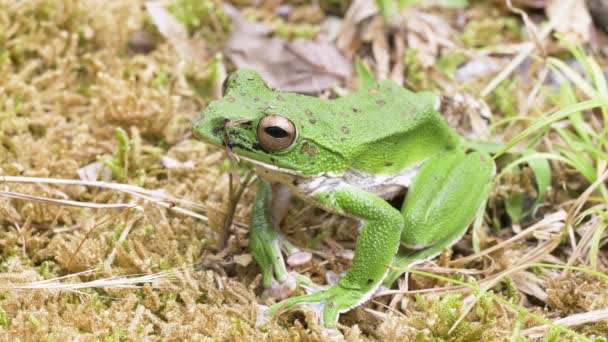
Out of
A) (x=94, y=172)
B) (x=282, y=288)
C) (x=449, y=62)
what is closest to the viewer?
(x=282, y=288)

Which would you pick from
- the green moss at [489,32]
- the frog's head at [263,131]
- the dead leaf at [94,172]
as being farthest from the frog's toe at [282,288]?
the green moss at [489,32]

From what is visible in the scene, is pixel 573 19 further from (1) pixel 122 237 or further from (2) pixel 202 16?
(1) pixel 122 237

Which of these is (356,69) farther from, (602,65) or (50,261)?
(50,261)

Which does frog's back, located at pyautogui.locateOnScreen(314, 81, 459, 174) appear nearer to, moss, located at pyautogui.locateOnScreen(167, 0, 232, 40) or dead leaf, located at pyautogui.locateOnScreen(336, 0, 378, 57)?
dead leaf, located at pyautogui.locateOnScreen(336, 0, 378, 57)

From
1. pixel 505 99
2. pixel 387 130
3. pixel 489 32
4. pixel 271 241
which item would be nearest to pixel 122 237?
pixel 271 241

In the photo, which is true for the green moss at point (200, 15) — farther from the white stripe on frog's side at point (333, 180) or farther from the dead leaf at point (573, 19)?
the dead leaf at point (573, 19)
